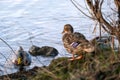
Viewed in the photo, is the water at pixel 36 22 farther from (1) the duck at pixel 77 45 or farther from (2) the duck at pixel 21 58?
(1) the duck at pixel 77 45

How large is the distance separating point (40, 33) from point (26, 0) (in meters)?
5.24

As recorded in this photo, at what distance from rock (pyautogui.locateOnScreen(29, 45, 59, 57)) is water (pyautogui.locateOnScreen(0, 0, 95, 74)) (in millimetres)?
Result: 203

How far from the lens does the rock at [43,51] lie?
38.0 feet

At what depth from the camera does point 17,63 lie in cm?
1035

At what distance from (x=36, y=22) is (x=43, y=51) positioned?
3.32 metres

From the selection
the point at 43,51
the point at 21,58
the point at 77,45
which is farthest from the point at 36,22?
the point at 77,45

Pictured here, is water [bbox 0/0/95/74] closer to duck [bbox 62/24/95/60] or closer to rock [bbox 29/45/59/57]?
rock [bbox 29/45/59/57]

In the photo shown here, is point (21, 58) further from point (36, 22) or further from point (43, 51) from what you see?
point (36, 22)

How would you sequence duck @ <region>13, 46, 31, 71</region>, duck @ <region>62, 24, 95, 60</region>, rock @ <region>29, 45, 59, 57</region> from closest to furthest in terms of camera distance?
duck @ <region>62, 24, 95, 60</region>, duck @ <region>13, 46, 31, 71</region>, rock @ <region>29, 45, 59, 57</region>

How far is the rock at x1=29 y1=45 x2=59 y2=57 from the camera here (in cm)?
1158

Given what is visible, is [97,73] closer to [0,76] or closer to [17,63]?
[0,76]

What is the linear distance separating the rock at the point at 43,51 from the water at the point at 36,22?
203 millimetres

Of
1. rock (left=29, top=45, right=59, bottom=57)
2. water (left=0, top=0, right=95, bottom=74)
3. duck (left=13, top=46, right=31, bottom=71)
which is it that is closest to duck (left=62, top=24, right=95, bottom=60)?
duck (left=13, top=46, right=31, bottom=71)

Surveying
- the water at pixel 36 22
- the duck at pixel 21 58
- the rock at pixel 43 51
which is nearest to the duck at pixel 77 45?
the duck at pixel 21 58
